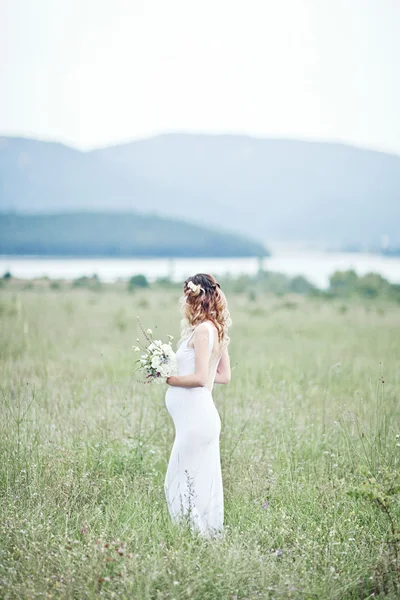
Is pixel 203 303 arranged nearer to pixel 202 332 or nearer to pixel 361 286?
pixel 202 332

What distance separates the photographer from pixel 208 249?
124062 mm

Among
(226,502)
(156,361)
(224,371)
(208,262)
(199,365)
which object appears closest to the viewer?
(156,361)

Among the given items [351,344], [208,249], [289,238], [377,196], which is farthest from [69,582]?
[377,196]

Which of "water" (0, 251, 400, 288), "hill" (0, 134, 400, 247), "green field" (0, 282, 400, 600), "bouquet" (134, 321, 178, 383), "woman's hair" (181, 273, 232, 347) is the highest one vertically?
"hill" (0, 134, 400, 247)

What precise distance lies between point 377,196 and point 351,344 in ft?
514

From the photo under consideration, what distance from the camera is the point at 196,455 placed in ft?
16.7

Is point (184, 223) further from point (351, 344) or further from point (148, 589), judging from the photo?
point (148, 589)

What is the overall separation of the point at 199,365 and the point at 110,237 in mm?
121114

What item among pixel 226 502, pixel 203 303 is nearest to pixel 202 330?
pixel 203 303

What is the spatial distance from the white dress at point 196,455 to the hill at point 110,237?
110 metres

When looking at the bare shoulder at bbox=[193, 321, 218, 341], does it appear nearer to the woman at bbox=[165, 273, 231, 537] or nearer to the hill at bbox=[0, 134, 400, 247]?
the woman at bbox=[165, 273, 231, 537]

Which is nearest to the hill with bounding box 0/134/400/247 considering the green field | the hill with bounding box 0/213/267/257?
the hill with bounding box 0/213/267/257

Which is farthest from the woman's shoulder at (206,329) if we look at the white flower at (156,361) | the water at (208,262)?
the water at (208,262)

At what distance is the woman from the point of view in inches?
198
